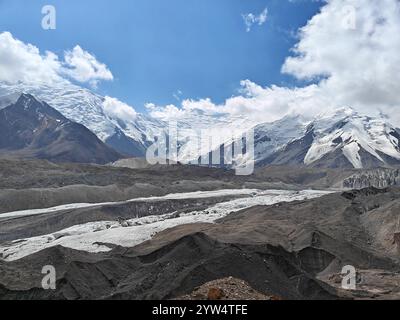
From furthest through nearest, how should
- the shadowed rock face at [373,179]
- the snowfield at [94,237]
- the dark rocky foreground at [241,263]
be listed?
the shadowed rock face at [373,179], the snowfield at [94,237], the dark rocky foreground at [241,263]

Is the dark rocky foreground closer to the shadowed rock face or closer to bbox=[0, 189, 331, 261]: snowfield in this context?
bbox=[0, 189, 331, 261]: snowfield

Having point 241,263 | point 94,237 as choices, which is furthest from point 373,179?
point 241,263

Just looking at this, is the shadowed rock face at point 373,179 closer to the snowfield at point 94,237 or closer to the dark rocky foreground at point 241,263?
the dark rocky foreground at point 241,263

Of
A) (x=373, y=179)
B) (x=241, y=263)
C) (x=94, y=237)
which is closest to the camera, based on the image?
(x=241, y=263)

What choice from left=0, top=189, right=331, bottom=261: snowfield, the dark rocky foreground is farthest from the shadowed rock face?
left=0, top=189, right=331, bottom=261: snowfield

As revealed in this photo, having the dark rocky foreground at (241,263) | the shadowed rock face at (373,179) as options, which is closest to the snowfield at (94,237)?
the dark rocky foreground at (241,263)

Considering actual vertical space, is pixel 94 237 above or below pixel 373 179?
below

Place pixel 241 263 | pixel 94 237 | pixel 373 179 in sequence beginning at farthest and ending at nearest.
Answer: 1. pixel 373 179
2. pixel 94 237
3. pixel 241 263

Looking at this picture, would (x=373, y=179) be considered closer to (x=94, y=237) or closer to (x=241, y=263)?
(x=94, y=237)

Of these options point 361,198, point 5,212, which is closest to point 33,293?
point 5,212
